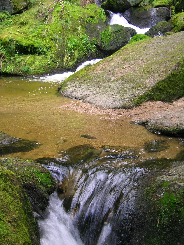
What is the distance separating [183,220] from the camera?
114 inches

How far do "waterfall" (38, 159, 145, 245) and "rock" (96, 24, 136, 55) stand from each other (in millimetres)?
11913

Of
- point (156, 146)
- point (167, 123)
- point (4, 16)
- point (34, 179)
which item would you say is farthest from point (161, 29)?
point (34, 179)

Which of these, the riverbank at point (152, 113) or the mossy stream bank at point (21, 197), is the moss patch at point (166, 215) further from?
the riverbank at point (152, 113)

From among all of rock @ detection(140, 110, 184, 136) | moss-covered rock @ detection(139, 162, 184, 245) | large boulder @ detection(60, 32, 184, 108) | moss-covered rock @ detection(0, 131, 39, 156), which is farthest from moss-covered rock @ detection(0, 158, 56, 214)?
large boulder @ detection(60, 32, 184, 108)

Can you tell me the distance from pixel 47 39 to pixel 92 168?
478 inches

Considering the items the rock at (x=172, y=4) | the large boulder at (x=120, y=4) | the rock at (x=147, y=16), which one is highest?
the large boulder at (x=120, y=4)

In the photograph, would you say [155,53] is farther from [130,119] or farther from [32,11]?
[32,11]

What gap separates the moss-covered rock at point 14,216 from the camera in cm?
234

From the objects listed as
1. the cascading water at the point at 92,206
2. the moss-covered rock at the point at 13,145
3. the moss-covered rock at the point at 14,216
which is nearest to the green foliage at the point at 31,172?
the cascading water at the point at 92,206

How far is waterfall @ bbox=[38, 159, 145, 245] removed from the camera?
3.46 m

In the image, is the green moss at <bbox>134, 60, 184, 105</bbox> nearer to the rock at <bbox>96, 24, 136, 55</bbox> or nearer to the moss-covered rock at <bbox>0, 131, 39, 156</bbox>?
the moss-covered rock at <bbox>0, 131, 39, 156</bbox>

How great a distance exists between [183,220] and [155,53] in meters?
7.30

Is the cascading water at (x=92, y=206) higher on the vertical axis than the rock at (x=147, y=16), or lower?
lower

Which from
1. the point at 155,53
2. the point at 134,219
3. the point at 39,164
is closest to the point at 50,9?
the point at 155,53
